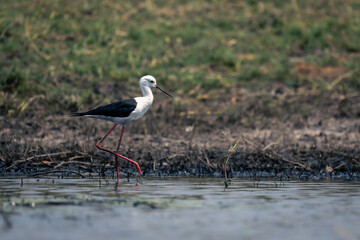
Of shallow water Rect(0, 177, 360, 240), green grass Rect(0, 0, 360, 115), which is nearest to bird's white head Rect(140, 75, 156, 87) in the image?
shallow water Rect(0, 177, 360, 240)

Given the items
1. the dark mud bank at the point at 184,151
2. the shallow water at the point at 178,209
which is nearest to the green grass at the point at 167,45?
the dark mud bank at the point at 184,151

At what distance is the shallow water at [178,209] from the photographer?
5.32m

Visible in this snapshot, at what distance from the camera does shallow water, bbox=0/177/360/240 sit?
5.32 m

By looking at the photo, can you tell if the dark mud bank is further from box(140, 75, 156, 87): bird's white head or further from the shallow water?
box(140, 75, 156, 87): bird's white head

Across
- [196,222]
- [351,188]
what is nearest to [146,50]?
[351,188]

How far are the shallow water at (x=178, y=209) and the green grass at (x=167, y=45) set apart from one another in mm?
4387

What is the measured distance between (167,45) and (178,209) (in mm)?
8932

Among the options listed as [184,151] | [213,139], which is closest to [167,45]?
[213,139]

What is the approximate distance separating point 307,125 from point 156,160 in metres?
3.41

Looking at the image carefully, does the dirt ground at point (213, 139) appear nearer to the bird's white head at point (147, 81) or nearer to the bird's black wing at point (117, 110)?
the bird's black wing at point (117, 110)

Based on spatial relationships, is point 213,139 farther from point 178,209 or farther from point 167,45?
point 167,45

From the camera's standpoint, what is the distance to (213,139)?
10.7 m

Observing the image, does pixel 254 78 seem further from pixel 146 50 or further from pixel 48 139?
pixel 48 139

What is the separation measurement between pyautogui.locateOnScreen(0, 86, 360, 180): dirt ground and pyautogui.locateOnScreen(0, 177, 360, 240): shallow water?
2.39 feet
